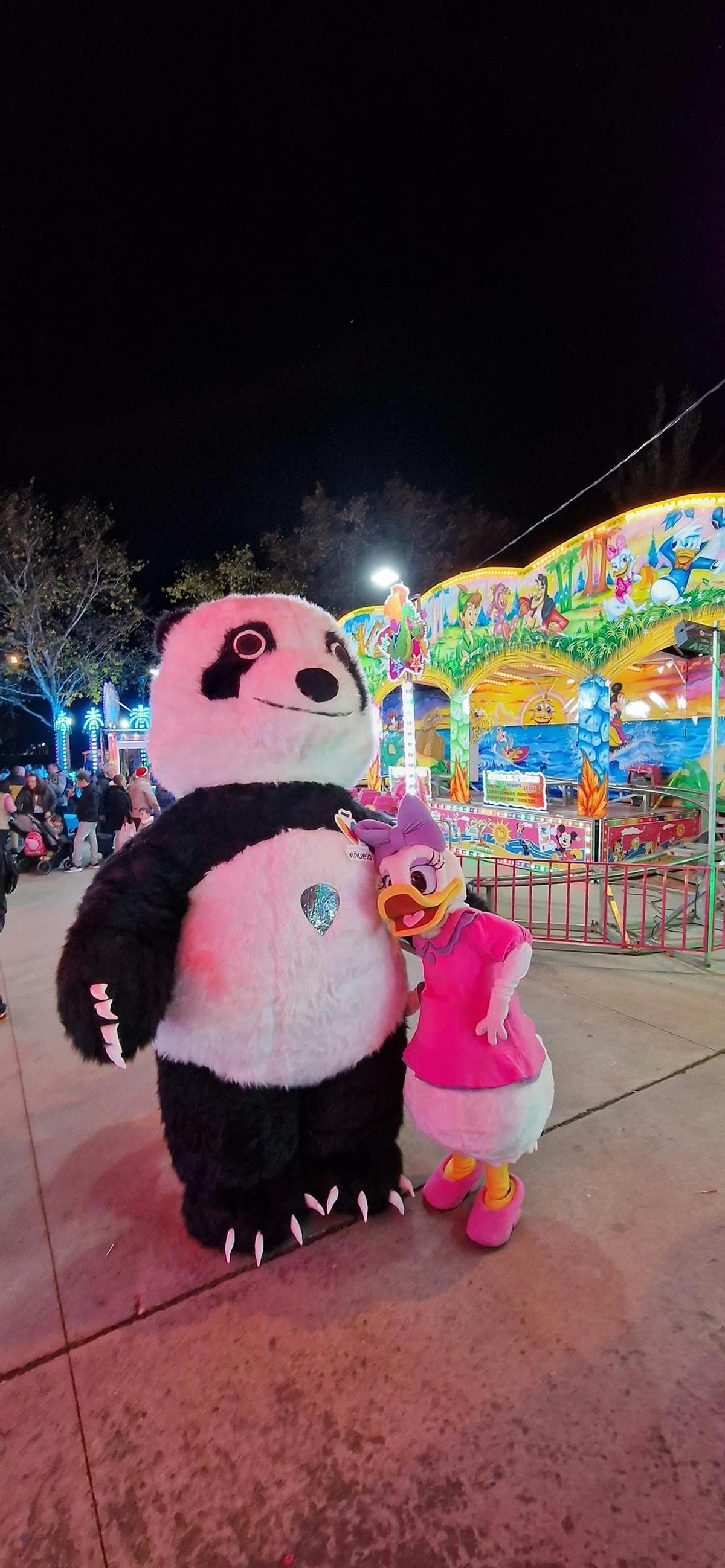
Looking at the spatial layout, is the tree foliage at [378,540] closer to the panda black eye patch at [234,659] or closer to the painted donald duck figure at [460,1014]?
the panda black eye patch at [234,659]

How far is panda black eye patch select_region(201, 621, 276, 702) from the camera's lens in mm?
2107

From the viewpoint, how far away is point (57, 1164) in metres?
2.85

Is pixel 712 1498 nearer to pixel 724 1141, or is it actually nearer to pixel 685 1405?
pixel 685 1405

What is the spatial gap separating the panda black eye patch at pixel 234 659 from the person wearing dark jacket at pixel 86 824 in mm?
7975

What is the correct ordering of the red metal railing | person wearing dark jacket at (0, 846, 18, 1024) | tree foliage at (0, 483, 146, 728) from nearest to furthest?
person wearing dark jacket at (0, 846, 18, 1024) → the red metal railing → tree foliage at (0, 483, 146, 728)

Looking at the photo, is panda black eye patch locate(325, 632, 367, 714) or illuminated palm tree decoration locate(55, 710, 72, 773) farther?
illuminated palm tree decoration locate(55, 710, 72, 773)

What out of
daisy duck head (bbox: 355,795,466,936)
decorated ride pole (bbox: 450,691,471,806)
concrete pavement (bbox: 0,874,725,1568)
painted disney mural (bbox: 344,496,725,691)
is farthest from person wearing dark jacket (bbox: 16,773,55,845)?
daisy duck head (bbox: 355,795,466,936)

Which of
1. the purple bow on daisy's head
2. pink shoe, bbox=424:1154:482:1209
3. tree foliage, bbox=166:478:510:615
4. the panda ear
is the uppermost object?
tree foliage, bbox=166:478:510:615

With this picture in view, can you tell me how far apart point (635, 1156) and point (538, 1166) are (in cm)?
39

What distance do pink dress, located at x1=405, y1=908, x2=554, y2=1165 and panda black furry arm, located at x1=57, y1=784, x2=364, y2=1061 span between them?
58 centimetres

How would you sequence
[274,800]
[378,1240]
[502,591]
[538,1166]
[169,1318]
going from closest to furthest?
[169,1318], [274,800], [378,1240], [538,1166], [502,591]

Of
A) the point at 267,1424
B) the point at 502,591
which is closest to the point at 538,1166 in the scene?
the point at 267,1424

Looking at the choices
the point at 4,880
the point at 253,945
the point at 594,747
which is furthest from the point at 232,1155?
the point at 594,747

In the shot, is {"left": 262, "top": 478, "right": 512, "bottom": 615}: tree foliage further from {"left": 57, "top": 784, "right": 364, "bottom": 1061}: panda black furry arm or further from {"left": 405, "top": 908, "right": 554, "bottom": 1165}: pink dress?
{"left": 405, "top": 908, "right": 554, "bottom": 1165}: pink dress
